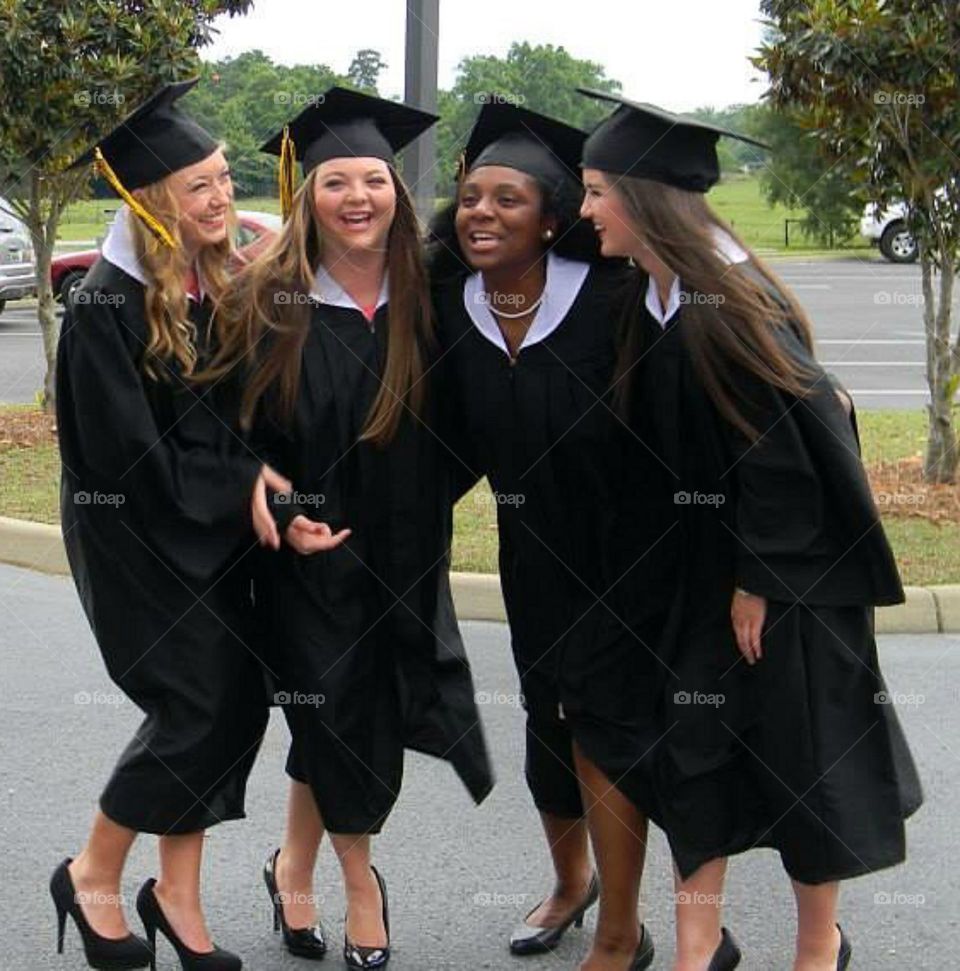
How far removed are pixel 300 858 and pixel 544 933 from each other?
607 mm

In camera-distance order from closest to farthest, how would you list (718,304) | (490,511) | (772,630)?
(718,304) < (772,630) < (490,511)

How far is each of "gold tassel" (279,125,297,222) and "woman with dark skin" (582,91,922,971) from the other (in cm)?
73

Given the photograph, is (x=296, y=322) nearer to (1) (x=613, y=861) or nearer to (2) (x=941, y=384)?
(1) (x=613, y=861)

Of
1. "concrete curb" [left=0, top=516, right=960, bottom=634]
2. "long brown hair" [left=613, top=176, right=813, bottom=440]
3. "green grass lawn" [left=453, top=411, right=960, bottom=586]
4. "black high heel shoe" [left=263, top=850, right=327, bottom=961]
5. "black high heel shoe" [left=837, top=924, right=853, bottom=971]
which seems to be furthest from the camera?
"green grass lawn" [left=453, top=411, right=960, bottom=586]

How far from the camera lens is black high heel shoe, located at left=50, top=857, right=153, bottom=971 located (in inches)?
154

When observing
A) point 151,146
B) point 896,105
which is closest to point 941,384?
point 896,105

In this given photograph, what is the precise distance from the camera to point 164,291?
3627mm

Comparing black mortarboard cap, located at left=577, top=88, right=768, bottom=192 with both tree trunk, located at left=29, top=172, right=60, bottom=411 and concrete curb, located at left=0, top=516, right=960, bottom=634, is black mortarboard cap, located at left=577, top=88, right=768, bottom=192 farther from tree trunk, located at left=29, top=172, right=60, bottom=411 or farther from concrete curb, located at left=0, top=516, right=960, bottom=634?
tree trunk, located at left=29, top=172, right=60, bottom=411

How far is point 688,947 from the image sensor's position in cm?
372

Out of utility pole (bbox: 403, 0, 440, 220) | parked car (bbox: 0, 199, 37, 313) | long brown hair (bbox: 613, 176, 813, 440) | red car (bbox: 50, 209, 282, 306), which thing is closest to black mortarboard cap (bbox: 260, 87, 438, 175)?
long brown hair (bbox: 613, 176, 813, 440)

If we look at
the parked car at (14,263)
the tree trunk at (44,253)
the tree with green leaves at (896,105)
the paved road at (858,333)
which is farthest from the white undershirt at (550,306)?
the parked car at (14,263)

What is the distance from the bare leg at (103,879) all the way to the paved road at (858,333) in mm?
9672

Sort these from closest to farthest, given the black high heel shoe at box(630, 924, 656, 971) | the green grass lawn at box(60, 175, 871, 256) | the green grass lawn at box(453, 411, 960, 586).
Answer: the black high heel shoe at box(630, 924, 656, 971) → the green grass lawn at box(453, 411, 960, 586) → the green grass lawn at box(60, 175, 871, 256)

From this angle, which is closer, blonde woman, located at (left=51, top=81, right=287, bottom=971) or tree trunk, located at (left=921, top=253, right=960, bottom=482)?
blonde woman, located at (left=51, top=81, right=287, bottom=971)
